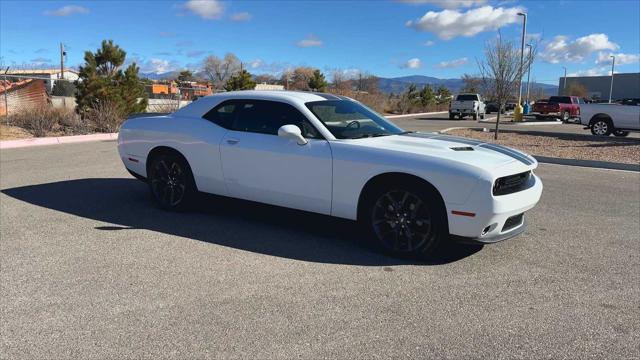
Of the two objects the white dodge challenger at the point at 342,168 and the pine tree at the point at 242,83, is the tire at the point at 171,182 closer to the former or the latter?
the white dodge challenger at the point at 342,168

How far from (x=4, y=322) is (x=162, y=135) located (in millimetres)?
3281

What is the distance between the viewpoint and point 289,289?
4.09 m

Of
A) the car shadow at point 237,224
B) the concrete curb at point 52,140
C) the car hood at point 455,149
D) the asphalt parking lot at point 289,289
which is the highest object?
the car hood at point 455,149

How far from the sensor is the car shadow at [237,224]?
197 inches

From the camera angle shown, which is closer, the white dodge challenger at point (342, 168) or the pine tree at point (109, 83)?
the white dodge challenger at point (342, 168)

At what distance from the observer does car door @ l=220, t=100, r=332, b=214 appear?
5121 millimetres

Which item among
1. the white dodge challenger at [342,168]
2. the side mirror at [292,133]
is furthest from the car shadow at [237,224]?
the side mirror at [292,133]

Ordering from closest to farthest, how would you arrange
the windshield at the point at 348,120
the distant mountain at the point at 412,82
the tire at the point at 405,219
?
1. the tire at the point at 405,219
2. the windshield at the point at 348,120
3. the distant mountain at the point at 412,82

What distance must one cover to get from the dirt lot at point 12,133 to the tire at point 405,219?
1536 cm

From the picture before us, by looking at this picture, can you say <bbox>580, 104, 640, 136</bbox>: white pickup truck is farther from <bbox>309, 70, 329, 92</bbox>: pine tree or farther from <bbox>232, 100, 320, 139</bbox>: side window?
<bbox>309, 70, 329, 92</bbox>: pine tree

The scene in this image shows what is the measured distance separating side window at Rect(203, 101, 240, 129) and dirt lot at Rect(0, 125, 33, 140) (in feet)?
43.1

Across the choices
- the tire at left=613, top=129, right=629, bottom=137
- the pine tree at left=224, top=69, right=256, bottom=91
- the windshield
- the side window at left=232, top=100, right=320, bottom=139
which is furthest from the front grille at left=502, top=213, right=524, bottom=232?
the pine tree at left=224, top=69, right=256, bottom=91

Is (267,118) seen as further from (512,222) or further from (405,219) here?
(512,222)

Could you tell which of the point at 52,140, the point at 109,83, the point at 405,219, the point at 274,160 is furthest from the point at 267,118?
the point at 109,83
